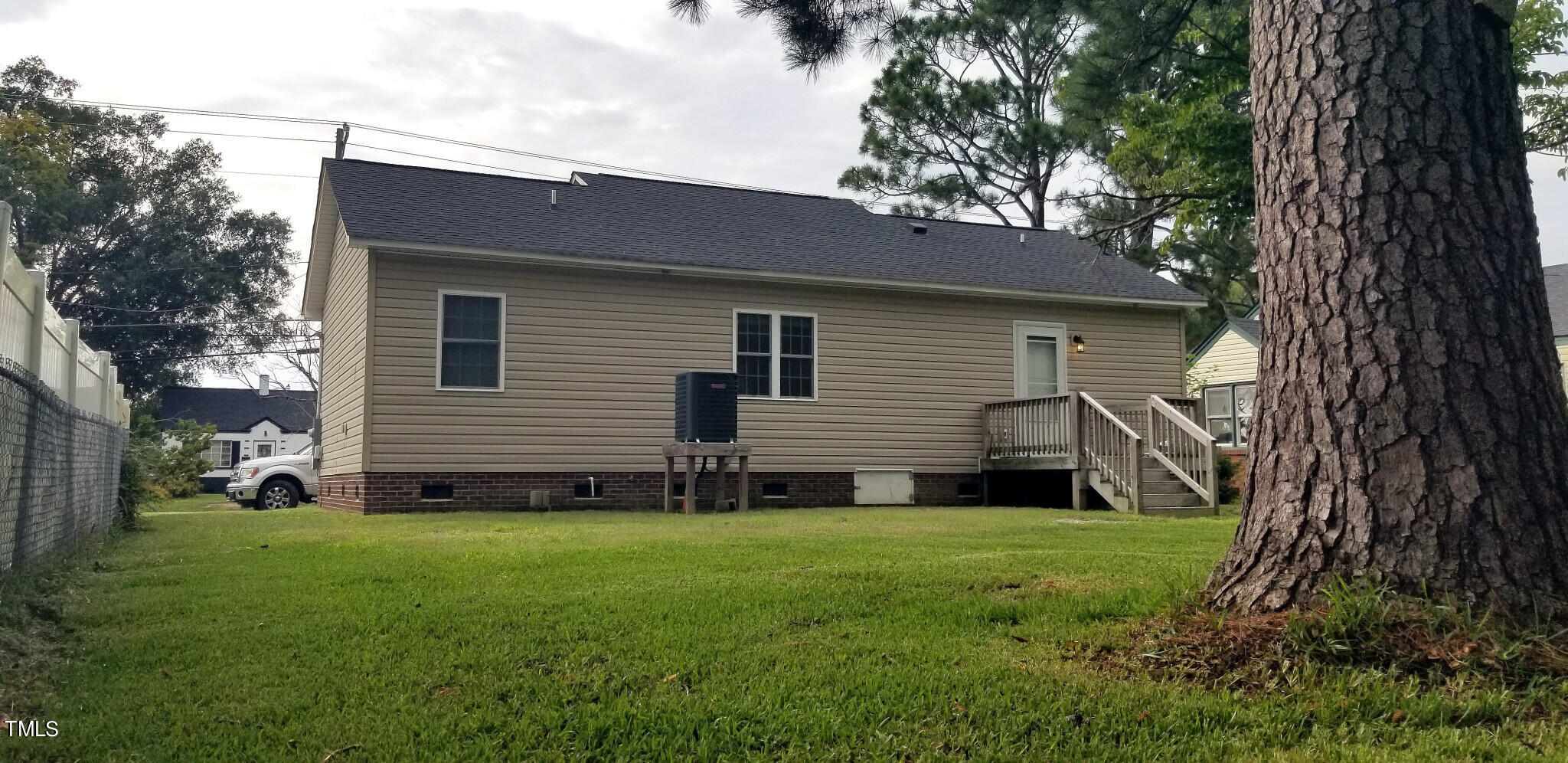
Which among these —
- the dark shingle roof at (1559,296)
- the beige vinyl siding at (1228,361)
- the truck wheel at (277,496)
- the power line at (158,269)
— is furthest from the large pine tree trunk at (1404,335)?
the power line at (158,269)

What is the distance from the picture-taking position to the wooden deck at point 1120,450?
1269 cm

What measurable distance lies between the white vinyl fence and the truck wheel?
896cm

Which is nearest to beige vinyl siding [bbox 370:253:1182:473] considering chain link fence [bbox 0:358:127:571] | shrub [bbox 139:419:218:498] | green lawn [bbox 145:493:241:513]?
chain link fence [bbox 0:358:127:571]

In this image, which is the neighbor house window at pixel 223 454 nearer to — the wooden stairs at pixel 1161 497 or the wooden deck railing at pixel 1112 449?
the wooden deck railing at pixel 1112 449

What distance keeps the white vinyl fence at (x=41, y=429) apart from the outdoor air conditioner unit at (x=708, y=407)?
5688 millimetres

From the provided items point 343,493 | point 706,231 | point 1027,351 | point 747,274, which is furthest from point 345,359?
point 1027,351

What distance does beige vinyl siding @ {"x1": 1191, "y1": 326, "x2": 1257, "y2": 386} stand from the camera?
1056 inches

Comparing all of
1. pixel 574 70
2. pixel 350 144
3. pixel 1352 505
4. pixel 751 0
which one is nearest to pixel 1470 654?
pixel 1352 505

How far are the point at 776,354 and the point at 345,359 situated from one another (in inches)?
229

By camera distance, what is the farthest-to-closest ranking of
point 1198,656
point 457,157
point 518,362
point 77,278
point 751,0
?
point 77,278 < point 457,157 < point 518,362 < point 751,0 < point 1198,656

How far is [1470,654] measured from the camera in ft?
11.1

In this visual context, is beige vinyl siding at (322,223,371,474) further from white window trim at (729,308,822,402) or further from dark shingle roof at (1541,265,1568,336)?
dark shingle roof at (1541,265,1568,336)

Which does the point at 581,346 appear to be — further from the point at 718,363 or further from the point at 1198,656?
the point at 1198,656

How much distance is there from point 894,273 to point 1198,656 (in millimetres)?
12115
